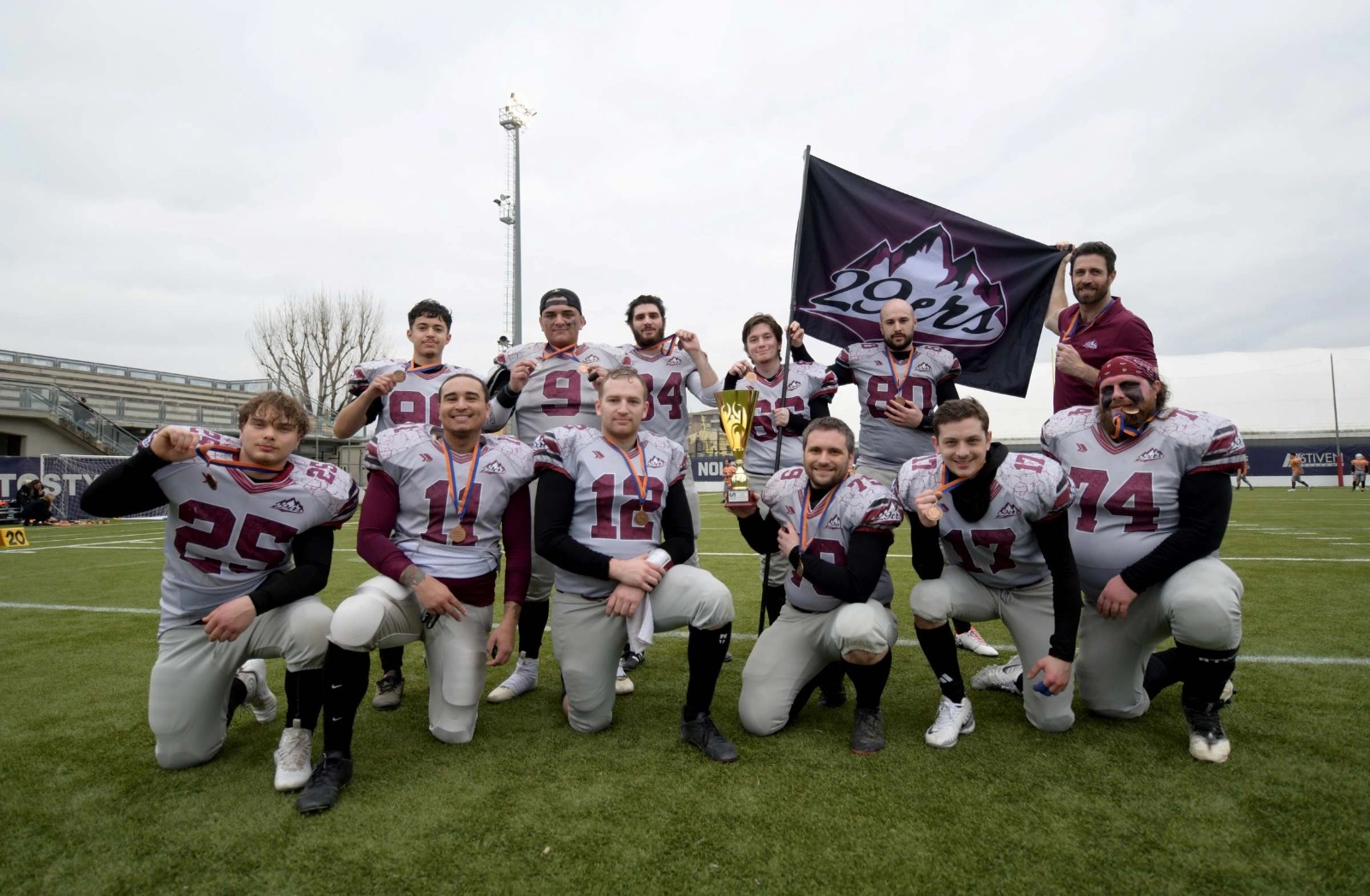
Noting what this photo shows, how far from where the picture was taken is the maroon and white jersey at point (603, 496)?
3.48 meters

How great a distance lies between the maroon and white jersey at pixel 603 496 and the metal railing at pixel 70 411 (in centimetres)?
2938

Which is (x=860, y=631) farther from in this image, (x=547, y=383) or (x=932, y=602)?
(x=547, y=383)

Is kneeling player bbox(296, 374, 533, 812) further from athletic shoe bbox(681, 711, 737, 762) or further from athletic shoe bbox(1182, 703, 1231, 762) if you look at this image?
athletic shoe bbox(1182, 703, 1231, 762)

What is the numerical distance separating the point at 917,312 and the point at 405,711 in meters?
4.51

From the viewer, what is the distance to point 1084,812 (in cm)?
246

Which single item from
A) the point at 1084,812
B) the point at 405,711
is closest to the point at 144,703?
the point at 405,711

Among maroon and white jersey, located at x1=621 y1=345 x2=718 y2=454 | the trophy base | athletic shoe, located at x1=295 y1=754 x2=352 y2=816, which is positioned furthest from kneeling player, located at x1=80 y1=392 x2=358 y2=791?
maroon and white jersey, located at x1=621 y1=345 x2=718 y2=454

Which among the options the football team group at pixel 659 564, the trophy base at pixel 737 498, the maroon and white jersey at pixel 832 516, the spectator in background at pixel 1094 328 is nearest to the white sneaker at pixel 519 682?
the football team group at pixel 659 564

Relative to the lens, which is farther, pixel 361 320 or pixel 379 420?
pixel 361 320

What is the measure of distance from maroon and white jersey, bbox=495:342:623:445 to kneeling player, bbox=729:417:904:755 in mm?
1431

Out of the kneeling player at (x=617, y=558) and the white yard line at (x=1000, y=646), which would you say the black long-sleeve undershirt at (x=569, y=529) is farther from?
the white yard line at (x=1000, y=646)

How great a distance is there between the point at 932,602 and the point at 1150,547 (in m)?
1.00

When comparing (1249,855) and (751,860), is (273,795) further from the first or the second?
(1249,855)

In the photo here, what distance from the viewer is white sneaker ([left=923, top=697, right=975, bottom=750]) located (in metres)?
3.09
